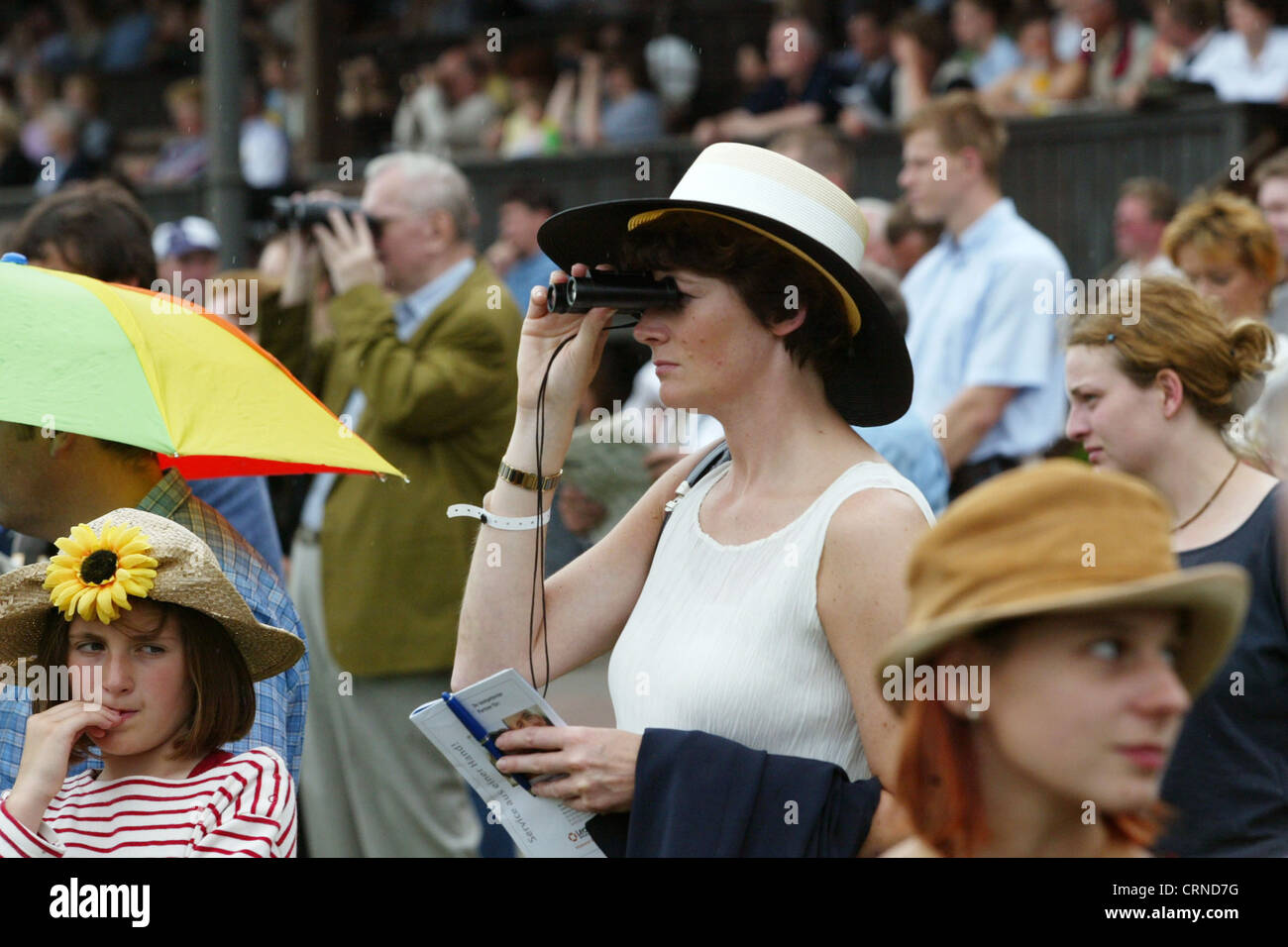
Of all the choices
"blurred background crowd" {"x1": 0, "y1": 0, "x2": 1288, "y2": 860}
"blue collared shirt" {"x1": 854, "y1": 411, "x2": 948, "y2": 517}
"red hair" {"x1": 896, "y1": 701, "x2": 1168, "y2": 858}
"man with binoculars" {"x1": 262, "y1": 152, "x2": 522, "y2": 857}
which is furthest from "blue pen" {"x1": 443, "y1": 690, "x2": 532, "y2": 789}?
"man with binoculars" {"x1": 262, "y1": 152, "x2": 522, "y2": 857}

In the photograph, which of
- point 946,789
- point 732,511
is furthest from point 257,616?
point 946,789

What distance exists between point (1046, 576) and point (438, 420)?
3452mm

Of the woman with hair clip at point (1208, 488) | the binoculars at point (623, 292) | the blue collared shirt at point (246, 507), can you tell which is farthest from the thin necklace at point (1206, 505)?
the blue collared shirt at point (246, 507)

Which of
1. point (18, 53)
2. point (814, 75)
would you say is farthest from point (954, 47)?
point (18, 53)

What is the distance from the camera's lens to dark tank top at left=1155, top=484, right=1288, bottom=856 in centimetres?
302

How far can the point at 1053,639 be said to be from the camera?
68.4 inches

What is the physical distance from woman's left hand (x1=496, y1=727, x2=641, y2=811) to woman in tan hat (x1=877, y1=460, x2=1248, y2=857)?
33.0 inches

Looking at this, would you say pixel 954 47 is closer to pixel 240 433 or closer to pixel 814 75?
pixel 814 75

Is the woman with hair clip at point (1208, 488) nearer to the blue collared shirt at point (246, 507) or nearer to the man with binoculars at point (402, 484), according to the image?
the blue collared shirt at point (246, 507)

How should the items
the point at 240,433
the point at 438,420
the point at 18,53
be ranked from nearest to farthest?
the point at 240,433 < the point at 438,420 < the point at 18,53

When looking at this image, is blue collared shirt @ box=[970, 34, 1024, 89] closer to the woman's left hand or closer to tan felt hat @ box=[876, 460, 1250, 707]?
the woman's left hand

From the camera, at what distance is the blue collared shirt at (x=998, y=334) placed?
5438 mm

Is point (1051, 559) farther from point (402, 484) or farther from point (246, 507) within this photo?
point (402, 484)

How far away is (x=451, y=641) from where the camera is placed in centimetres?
517
